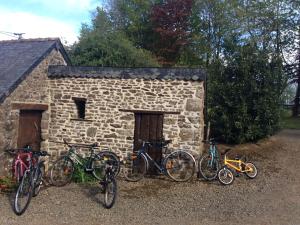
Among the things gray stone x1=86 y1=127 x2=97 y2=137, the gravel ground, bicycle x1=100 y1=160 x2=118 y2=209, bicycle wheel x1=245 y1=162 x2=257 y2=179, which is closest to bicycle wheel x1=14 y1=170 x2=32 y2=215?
the gravel ground

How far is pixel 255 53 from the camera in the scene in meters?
14.7

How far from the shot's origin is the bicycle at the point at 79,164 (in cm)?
905

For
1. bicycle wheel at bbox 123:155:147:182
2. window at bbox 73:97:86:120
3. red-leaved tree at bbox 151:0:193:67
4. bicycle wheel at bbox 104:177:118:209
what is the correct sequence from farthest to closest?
red-leaved tree at bbox 151:0:193:67 < window at bbox 73:97:86:120 < bicycle wheel at bbox 123:155:147:182 < bicycle wheel at bbox 104:177:118:209

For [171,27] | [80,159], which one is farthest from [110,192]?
[171,27]

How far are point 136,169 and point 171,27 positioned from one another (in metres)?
16.5

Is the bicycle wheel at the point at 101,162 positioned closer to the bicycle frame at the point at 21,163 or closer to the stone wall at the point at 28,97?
the bicycle frame at the point at 21,163

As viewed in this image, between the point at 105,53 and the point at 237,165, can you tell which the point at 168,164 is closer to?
the point at 237,165

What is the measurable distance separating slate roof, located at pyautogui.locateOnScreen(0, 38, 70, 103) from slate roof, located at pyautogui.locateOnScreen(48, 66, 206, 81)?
72 centimetres

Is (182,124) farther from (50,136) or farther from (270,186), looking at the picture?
(50,136)

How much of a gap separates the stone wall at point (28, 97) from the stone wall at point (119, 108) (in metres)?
0.28

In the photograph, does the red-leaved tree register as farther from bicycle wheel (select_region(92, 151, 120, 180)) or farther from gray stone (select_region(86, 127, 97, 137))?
bicycle wheel (select_region(92, 151, 120, 180))

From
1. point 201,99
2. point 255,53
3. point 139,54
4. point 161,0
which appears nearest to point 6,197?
point 201,99

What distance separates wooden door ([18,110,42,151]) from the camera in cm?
963

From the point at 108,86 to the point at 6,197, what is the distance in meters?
4.24
